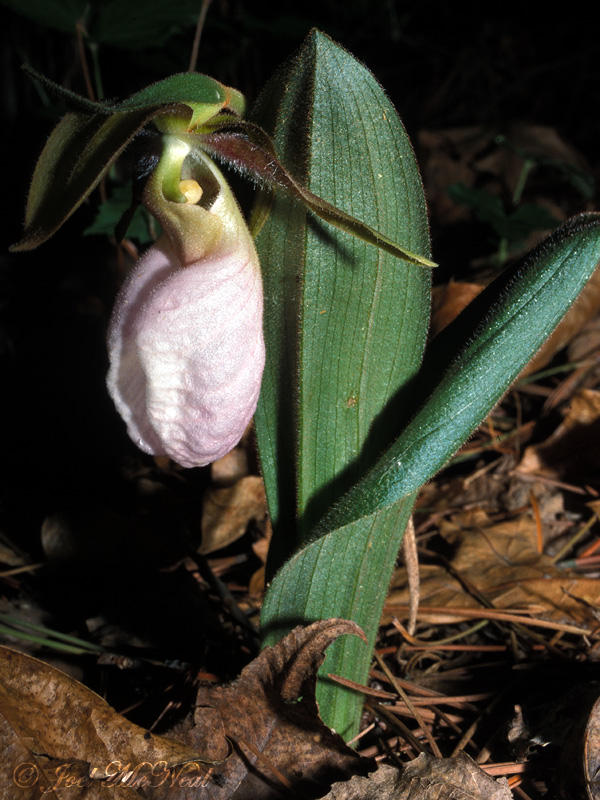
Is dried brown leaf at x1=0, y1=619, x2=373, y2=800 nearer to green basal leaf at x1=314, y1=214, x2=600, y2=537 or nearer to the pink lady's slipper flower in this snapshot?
green basal leaf at x1=314, y1=214, x2=600, y2=537

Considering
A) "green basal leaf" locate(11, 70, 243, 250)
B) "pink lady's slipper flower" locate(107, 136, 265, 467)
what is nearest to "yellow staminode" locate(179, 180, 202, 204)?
"pink lady's slipper flower" locate(107, 136, 265, 467)

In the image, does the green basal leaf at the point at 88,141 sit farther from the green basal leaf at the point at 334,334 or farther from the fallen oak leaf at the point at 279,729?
the fallen oak leaf at the point at 279,729

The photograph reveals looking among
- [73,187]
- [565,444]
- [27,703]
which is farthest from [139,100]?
[565,444]

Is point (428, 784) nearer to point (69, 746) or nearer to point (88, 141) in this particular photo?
point (69, 746)

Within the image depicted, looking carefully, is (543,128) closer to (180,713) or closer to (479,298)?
(479,298)

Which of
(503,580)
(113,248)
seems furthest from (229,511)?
(113,248)
